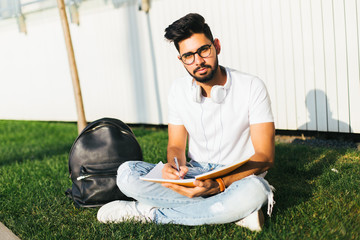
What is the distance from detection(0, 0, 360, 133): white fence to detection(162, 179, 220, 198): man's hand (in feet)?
10.5

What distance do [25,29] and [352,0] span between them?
7345 millimetres

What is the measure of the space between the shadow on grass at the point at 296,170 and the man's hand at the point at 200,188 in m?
0.72

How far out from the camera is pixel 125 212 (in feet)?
11.3

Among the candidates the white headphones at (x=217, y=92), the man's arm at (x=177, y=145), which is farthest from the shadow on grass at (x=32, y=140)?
the white headphones at (x=217, y=92)

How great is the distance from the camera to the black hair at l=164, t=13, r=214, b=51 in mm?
3336

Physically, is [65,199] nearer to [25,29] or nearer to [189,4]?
[189,4]

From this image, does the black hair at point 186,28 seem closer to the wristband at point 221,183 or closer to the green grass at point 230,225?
the wristband at point 221,183

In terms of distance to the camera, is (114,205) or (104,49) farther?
(104,49)

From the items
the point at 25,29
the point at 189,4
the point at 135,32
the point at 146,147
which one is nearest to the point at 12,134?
the point at 25,29

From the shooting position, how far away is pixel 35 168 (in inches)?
215

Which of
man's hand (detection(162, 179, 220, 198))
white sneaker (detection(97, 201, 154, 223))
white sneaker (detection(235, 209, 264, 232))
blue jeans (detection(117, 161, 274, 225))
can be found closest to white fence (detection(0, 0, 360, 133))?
blue jeans (detection(117, 161, 274, 225))

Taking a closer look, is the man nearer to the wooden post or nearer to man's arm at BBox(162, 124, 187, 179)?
man's arm at BBox(162, 124, 187, 179)

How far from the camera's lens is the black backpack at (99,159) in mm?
3754

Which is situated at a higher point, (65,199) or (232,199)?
(232,199)
